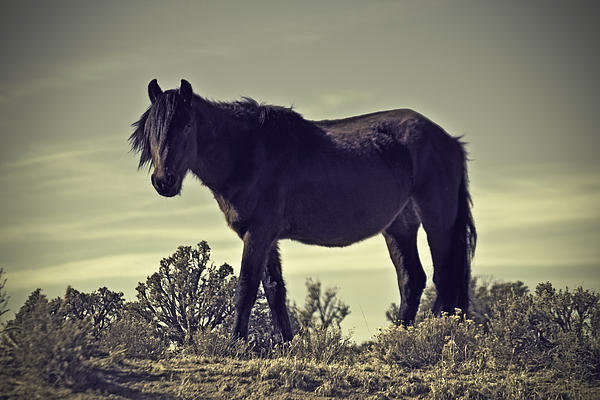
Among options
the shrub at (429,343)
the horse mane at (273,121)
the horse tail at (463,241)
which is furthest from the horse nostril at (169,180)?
the horse tail at (463,241)

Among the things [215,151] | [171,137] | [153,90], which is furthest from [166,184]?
[153,90]

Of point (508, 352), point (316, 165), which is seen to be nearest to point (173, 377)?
point (316, 165)

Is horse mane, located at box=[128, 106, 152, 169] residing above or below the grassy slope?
above

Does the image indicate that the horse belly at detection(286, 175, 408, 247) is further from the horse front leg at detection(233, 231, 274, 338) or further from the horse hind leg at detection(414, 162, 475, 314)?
the horse front leg at detection(233, 231, 274, 338)

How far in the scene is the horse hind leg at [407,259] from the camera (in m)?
12.0

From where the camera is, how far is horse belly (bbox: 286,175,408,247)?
10.7 m

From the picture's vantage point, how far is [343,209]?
→ 1095cm

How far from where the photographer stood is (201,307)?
13.9 meters

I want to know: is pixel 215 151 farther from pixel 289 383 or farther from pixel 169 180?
pixel 289 383

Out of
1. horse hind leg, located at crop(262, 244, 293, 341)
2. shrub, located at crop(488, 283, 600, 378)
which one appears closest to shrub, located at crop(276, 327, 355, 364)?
horse hind leg, located at crop(262, 244, 293, 341)

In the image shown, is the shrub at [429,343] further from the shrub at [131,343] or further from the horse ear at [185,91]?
the horse ear at [185,91]

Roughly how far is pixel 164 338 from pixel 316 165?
484 centimetres

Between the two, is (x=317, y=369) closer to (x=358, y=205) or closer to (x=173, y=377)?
(x=173, y=377)

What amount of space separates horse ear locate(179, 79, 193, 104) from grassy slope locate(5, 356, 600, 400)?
11.3 feet
